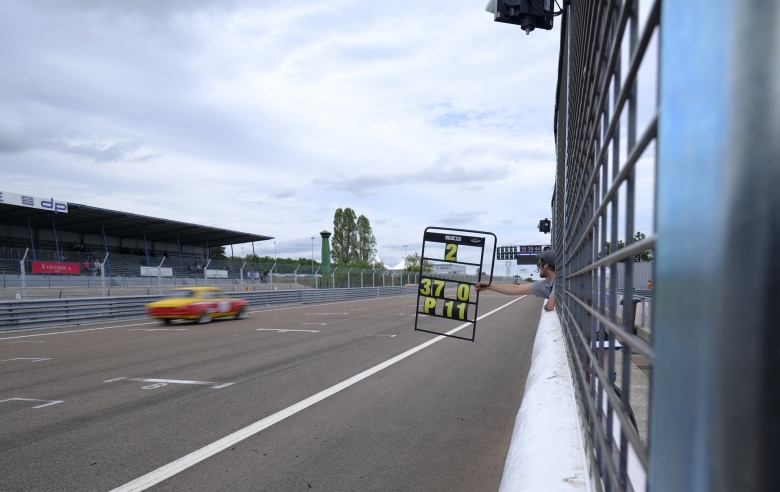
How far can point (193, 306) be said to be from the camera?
1850 cm

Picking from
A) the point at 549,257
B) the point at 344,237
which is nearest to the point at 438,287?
the point at 549,257

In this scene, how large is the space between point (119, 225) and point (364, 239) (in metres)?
47.1

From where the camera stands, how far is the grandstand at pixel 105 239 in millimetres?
33500

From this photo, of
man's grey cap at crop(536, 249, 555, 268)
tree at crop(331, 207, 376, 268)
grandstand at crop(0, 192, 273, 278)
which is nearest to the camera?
man's grey cap at crop(536, 249, 555, 268)

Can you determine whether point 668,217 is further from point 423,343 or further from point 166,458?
point 423,343

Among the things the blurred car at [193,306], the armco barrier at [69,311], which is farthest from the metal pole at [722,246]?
the armco barrier at [69,311]

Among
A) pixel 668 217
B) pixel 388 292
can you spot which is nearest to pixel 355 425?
pixel 668 217

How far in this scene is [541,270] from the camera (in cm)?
709

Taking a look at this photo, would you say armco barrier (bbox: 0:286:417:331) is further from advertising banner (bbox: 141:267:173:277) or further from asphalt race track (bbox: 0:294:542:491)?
advertising banner (bbox: 141:267:173:277)

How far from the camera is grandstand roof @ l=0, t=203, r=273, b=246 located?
40.8 metres

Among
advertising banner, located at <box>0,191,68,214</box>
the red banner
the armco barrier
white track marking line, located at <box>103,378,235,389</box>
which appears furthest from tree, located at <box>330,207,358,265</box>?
white track marking line, located at <box>103,378,235,389</box>

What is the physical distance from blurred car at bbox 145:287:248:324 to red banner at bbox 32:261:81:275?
1581cm

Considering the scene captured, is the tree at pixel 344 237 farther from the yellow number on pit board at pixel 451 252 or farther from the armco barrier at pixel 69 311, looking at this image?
the yellow number on pit board at pixel 451 252

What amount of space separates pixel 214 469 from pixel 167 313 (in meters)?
14.6
